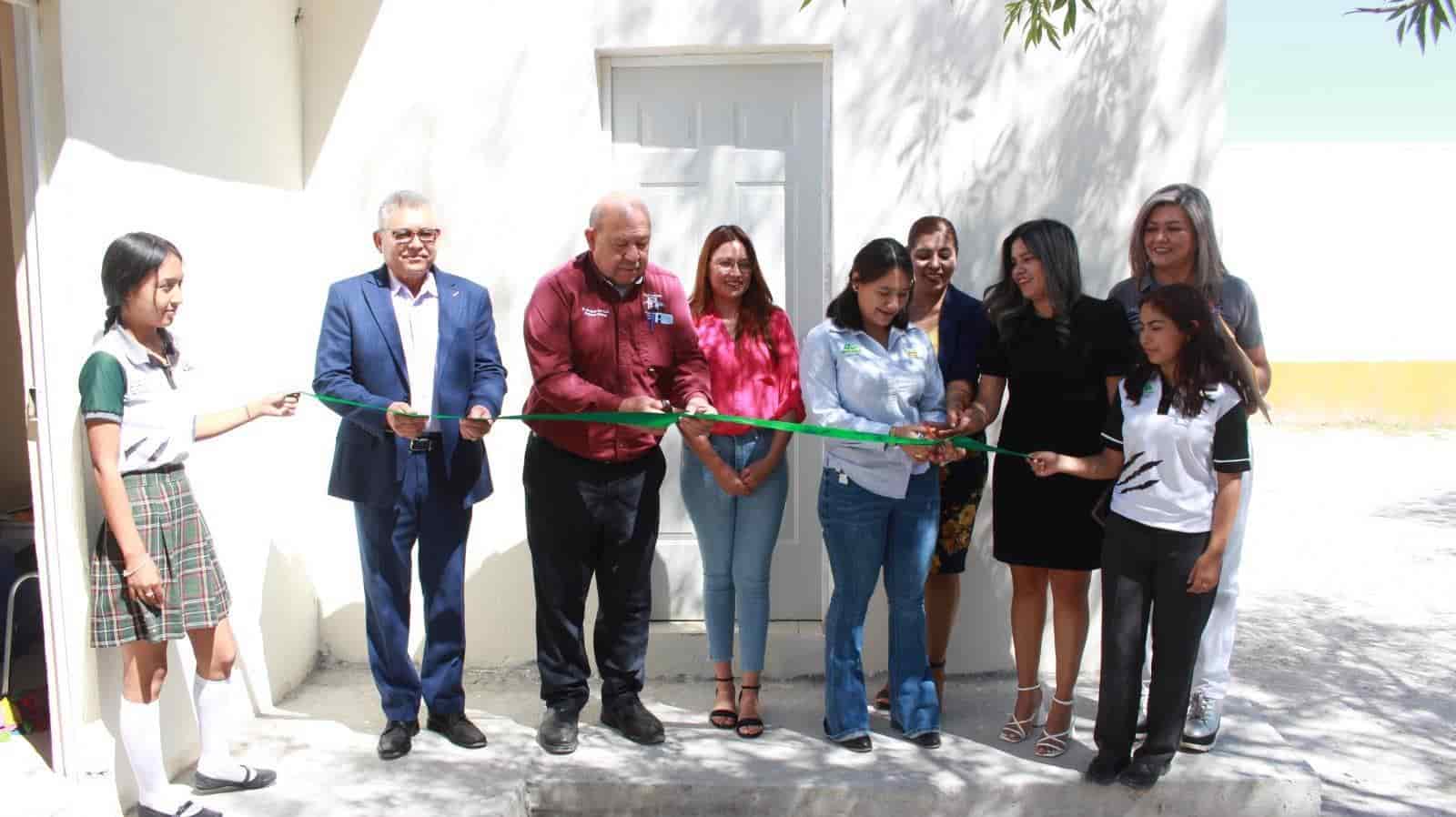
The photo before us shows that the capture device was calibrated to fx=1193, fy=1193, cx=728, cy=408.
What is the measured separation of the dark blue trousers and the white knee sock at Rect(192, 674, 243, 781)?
529 mm

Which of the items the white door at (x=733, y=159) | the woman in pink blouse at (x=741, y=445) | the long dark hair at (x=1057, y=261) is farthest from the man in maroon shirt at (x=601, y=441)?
the long dark hair at (x=1057, y=261)

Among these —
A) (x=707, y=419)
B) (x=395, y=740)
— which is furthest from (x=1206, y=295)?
(x=395, y=740)

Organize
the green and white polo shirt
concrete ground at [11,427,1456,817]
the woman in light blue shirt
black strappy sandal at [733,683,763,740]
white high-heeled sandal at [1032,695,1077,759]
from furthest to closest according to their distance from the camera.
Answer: black strappy sandal at [733,683,763,740]
white high-heeled sandal at [1032,695,1077,759]
the woman in light blue shirt
concrete ground at [11,427,1456,817]
the green and white polo shirt

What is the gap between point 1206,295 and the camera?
3.94 metres

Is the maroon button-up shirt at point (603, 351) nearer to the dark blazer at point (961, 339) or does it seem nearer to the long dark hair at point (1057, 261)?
the dark blazer at point (961, 339)

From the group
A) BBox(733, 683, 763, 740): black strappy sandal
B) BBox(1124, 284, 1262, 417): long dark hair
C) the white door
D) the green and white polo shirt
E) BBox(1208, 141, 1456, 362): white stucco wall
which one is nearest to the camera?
the green and white polo shirt

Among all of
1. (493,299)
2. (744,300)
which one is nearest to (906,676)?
(744,300)

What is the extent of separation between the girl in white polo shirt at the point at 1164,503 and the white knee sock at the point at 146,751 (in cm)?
277

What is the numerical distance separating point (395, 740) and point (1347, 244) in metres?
15.4

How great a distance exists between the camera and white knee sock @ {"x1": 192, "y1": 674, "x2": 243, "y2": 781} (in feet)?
11.9

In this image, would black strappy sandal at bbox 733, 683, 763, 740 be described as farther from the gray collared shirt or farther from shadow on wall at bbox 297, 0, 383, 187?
shadow on wall at bbox 297, 0, 383, 187

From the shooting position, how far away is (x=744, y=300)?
4.29m

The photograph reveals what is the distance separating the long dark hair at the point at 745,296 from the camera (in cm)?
421

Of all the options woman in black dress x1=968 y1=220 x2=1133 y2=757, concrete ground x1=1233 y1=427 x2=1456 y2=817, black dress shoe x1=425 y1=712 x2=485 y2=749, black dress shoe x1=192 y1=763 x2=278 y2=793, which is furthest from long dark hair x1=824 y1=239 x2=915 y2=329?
black dress shoe x1=192 y1=763 x2=278 y2=793
